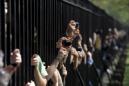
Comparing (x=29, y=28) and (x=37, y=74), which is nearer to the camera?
(x=37, y=74)

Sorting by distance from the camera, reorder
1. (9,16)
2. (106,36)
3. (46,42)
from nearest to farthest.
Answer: (9,16)
(46,42)
(106,36)

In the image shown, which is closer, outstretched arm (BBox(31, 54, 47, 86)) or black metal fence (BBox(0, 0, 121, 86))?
black metal fence (BBox(0, 0, 121, 86))

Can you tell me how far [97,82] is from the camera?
1270 centimetres

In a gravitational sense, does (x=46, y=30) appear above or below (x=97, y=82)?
above

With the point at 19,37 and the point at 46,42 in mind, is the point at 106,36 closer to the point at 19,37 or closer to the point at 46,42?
the point at 46,42

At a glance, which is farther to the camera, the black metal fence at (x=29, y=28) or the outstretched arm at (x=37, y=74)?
the outstretched arm at (x=37, y=74)

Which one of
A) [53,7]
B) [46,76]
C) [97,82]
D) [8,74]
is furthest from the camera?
[97,82]

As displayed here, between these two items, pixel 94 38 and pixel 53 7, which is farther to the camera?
pixel 94 38

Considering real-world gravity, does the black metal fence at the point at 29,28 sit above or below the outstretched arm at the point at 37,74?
above

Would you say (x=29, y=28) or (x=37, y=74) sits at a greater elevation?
(x=29, y=28)

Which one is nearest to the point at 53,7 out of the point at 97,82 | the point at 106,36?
the point at 97,82

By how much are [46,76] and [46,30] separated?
109 cm

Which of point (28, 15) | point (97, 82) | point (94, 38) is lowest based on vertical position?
point (97, 82)

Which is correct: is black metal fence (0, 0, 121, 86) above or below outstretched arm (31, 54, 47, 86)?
above
